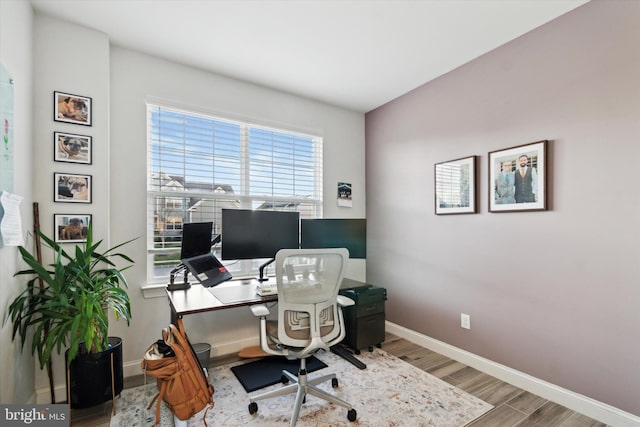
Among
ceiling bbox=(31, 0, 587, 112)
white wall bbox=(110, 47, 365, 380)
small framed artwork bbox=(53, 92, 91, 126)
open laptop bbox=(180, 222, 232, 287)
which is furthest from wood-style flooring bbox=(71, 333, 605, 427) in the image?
ceiling bbox=(31, 0, 587, 112)

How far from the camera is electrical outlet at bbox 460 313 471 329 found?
2672 millimetres

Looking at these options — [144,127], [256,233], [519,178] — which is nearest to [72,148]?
[144,127]

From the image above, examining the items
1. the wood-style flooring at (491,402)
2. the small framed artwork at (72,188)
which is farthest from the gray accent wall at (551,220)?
the small framed artwork at (72,188)

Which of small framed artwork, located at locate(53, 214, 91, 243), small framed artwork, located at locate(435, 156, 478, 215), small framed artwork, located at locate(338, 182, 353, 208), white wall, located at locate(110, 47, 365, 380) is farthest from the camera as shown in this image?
small framed artwork, located at locate(338, 182, 353, 208)

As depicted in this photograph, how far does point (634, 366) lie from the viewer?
5.81ft

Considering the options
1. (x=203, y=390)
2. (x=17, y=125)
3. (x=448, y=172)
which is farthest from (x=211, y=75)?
(x=203, y=390)

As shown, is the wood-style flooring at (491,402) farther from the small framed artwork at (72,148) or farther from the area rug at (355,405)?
the small framed artwork at (72,148)

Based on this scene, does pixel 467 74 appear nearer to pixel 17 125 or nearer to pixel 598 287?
pixel 598 287

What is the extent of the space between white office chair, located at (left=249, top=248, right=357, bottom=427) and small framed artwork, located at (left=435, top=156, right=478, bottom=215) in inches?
53.5

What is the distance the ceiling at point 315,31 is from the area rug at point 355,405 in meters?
2.63

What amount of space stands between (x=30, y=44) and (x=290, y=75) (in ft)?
6.11

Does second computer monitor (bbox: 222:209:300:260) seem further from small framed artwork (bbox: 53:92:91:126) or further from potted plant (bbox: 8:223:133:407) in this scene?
small framed artwork (bbox: 53:92:91:126)

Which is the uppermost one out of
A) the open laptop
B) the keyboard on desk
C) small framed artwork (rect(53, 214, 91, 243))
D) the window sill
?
small framed artwork (rect(53, 214, 91, 243))

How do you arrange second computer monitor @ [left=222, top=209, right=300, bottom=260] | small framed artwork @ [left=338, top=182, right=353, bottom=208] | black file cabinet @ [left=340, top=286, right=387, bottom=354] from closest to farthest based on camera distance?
second computer monitor @ [left=222, top=209, right=300, bottom=260] < black file cabinet @ [left=340, top=286, right=387, bottom=354] < small framed artwork @ [left=338, top=182, right=353, bottom=208]
